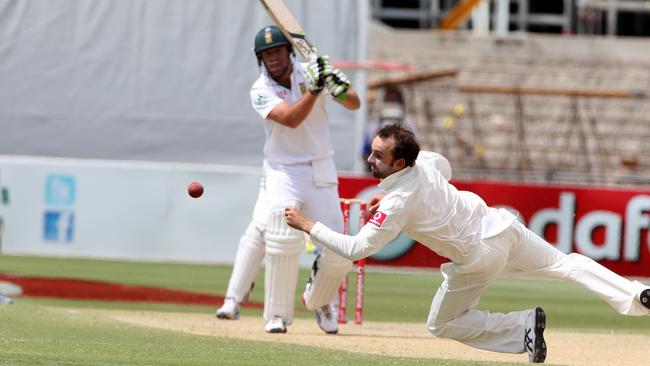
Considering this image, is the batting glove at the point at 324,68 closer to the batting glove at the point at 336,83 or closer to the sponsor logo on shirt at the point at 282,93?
the batting glove at the point at 336,83

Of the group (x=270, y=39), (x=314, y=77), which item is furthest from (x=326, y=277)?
(x=270, y=39)

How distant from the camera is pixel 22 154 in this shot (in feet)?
52.0

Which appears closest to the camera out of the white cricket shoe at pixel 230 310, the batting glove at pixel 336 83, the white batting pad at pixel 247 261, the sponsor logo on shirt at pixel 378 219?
the sponsor logo on shirt at pixel 378 219

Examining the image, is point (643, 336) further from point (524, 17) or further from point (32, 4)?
point (524, 17)

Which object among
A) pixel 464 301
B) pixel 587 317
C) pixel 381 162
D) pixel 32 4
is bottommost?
pixel 587 317

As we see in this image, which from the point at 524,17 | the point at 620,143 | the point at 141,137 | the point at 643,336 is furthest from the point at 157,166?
the point at 524,17

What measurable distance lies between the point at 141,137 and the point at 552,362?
947 centimetres

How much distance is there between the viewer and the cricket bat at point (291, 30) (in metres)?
8.41

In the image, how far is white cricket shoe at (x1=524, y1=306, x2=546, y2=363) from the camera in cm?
673

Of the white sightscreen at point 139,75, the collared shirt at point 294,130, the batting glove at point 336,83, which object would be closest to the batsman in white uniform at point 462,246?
the batting glove at point 336,83

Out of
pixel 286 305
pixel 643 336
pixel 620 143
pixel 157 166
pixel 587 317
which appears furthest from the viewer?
pixel 620 143

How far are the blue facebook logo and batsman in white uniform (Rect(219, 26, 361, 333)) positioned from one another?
18.1 ft

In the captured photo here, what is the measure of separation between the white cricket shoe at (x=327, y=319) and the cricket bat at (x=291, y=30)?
5.29 ft

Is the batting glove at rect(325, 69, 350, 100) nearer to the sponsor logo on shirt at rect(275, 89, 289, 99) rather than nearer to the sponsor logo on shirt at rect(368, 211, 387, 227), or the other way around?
the sponsor logo on shirt at rect(275, 89, 289, 99)
